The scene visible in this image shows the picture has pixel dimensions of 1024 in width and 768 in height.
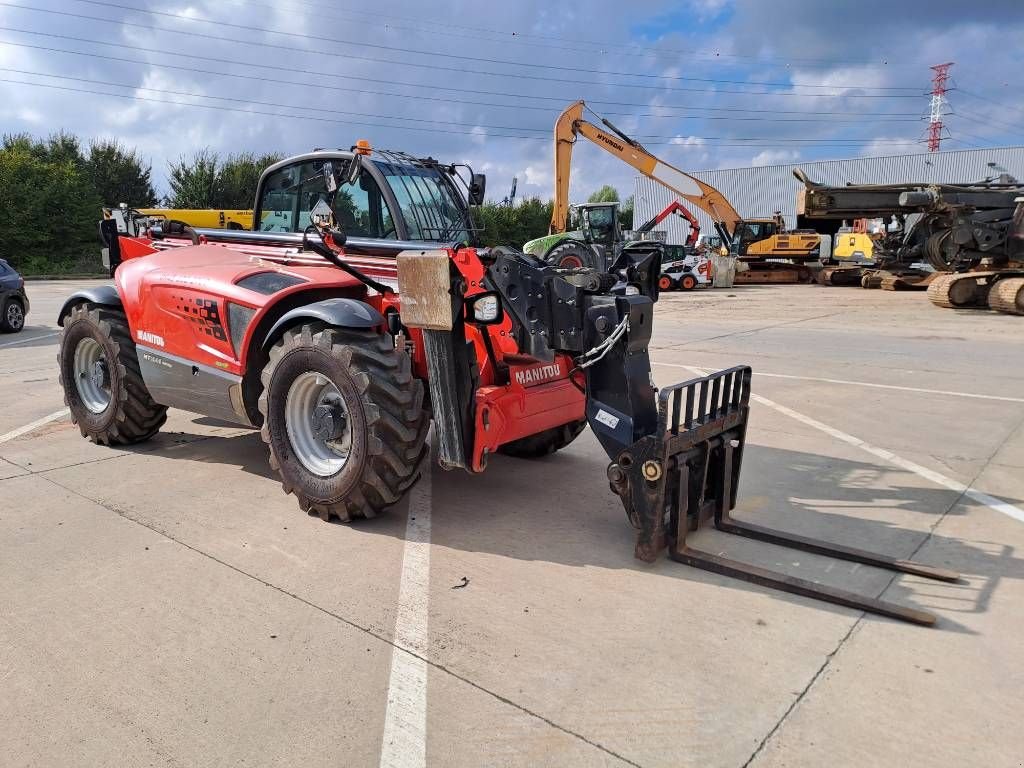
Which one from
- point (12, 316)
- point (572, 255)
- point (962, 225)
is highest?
point (962, 225)

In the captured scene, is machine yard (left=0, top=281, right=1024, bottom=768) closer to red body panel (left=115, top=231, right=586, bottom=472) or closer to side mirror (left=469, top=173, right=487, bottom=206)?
red body panel (left=115, top=231, right=586, bottom=472)

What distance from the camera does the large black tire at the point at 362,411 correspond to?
4.11 metres

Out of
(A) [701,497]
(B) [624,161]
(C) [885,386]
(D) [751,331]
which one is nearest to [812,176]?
(B) [624,161]

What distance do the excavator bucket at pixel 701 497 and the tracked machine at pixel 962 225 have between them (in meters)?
15.8

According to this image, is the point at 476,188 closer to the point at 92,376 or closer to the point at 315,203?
the point at 315,203

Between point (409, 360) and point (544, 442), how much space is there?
175cm

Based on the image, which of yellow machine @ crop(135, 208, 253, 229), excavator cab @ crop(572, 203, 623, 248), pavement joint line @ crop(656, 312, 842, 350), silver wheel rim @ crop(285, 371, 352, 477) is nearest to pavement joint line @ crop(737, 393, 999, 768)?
silver wheel rim @ crop(285, 371, 352, 477)

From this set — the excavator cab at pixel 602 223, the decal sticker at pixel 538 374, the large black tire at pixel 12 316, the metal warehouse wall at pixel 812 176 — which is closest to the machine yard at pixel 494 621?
the decal sticker at pixel 538 374

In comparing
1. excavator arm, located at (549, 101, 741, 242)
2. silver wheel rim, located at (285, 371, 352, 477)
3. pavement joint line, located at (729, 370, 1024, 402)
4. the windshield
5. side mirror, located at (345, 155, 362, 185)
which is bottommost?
pavement joint line, located at (729, 370, 1024, 402)

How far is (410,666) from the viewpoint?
3.00 m

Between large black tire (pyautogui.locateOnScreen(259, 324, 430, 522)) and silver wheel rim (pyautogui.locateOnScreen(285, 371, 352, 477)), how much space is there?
0.05 m

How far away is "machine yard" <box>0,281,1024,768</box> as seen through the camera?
2.59 metres

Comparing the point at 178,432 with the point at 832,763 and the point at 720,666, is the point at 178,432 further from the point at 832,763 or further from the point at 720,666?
the point at 832,763

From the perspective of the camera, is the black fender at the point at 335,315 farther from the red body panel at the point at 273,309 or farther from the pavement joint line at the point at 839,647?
the pavement joint line at the point at 839,647
